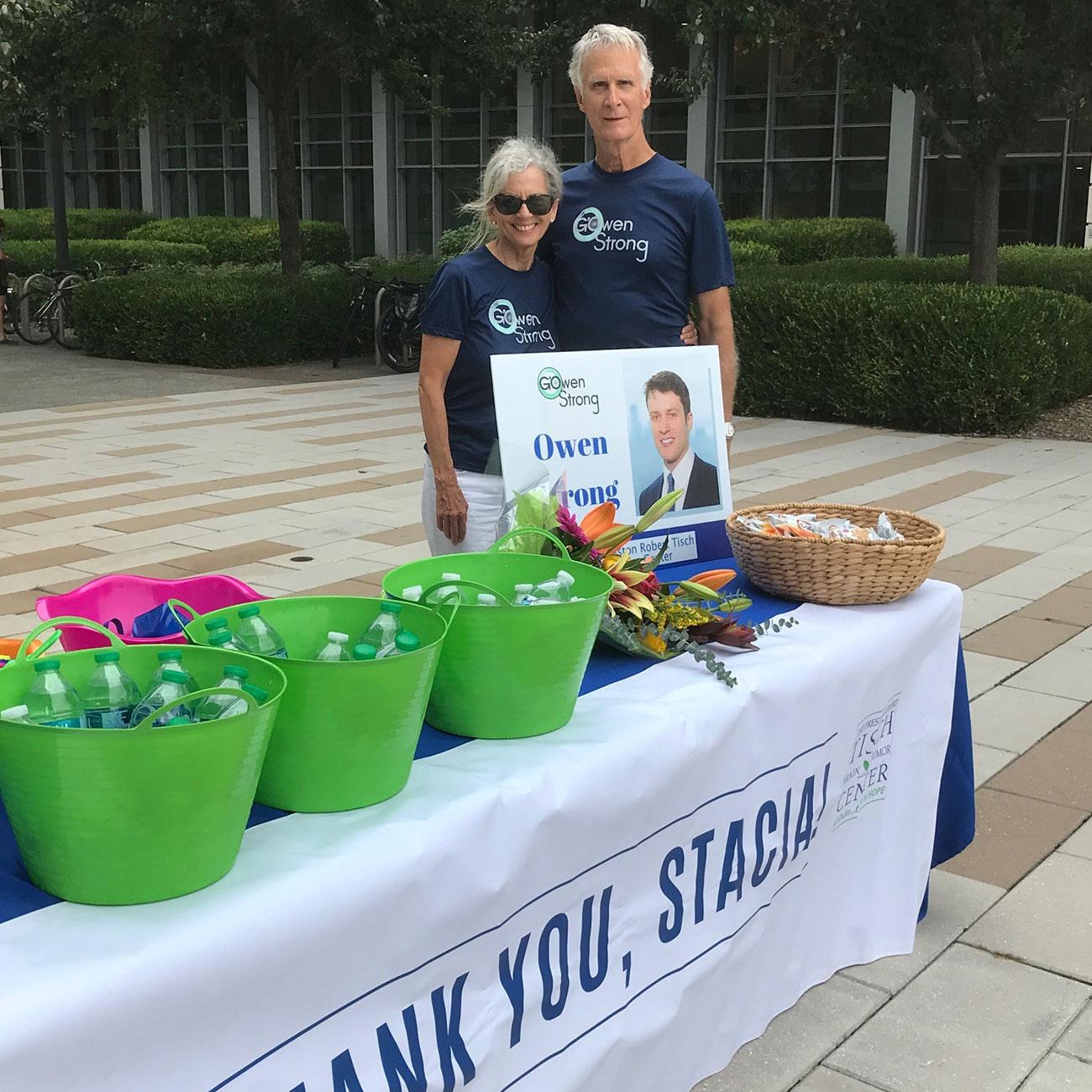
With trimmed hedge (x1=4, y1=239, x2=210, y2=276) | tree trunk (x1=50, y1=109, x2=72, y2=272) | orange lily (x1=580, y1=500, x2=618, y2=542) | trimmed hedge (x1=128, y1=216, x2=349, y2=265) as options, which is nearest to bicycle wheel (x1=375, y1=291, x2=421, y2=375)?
tree trunk (x1=50, y1=109, x2=72, y2=272)

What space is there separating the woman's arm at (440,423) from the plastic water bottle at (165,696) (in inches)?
69.9

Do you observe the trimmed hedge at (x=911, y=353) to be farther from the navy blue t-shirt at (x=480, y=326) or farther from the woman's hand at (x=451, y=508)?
the woman's hand at (x=451, y=508)

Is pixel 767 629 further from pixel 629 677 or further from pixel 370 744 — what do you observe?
pixel 370 744

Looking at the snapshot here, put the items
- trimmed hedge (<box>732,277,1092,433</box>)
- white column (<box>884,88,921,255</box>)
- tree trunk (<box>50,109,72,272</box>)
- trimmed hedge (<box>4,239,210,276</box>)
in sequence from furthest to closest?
trimmed hedge (<box>4,239,210,276</box>)
white column (<box>884,88,921,255</box>)
tree trunk (<box>50,109,72,272</box>)
trimmed hedge (<box>732,277,1092,433</box>)

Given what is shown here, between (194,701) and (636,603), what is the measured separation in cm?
107

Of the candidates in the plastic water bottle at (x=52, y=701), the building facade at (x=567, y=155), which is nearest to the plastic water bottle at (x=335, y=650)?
the plastic water bottle at (x=52, y=701)

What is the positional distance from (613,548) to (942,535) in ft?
2.76

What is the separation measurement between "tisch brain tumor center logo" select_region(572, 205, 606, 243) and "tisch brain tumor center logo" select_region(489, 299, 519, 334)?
311 mm

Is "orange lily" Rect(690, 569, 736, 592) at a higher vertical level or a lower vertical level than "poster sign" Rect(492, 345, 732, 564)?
lower

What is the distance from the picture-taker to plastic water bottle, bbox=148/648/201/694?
5.36 feet

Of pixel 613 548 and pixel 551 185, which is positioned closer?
pixel 613 548

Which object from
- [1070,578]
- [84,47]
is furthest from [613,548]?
[84,47]

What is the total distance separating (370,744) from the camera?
175 centimetres

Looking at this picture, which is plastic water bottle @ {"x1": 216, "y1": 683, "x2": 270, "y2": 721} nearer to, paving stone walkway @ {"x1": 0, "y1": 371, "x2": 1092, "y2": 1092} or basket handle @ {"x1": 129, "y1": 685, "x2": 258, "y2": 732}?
basket handle @ {"x1": 129, "y1": 685, "x2": 258, "y2": 732}
